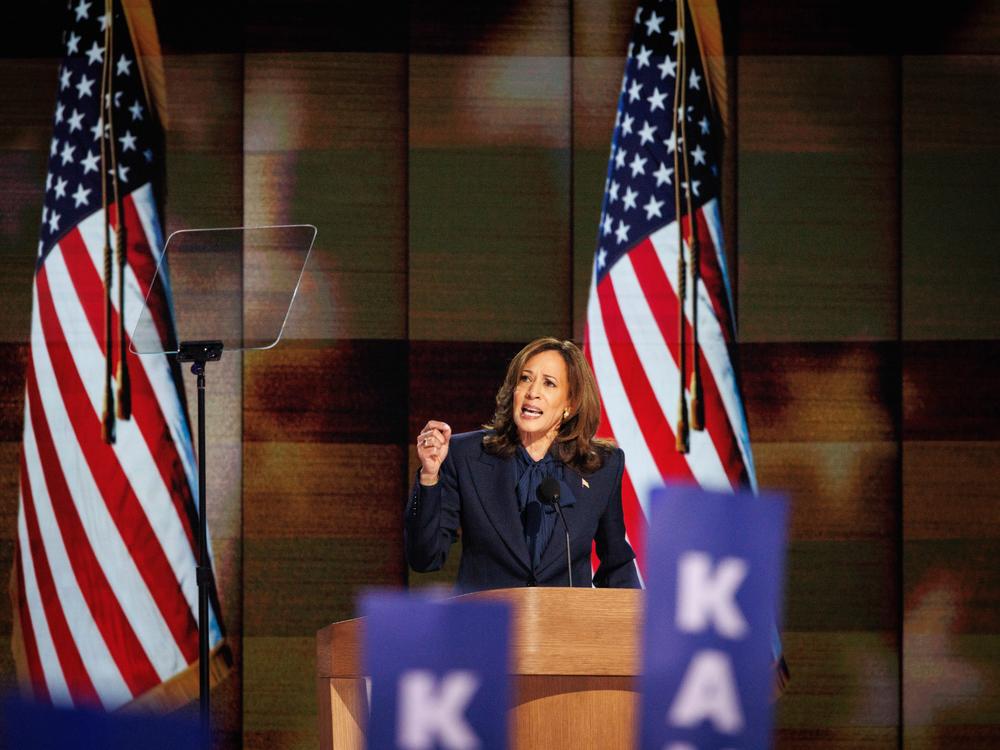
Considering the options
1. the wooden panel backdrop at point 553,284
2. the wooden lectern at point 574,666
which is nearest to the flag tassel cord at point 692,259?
the wooden panel backdrop at point 553,284

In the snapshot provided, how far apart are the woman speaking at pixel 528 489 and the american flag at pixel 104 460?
1.36 meters

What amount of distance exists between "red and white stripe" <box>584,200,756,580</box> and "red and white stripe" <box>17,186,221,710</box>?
4.51 ft

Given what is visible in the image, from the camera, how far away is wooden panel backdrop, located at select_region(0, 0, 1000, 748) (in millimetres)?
3418

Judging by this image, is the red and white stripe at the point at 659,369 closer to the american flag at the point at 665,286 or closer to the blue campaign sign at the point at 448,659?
the american flag at the point at 665,286

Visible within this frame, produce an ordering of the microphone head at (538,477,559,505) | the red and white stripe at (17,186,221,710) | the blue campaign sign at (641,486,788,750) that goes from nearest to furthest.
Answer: the blue campaign sign at (641,486,788,750) → the microphone head at (538,477,559,505) → the red and white stripe at (17,186,221,710)

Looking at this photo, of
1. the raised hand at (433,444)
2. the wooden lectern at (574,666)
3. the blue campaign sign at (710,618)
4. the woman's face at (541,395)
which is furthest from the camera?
the woman's face at (541,395)

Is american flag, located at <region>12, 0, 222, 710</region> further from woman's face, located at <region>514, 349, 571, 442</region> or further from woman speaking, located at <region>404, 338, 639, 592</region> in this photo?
woman's face, located at <region>514, 349, 571, 442</region>

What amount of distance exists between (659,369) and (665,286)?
27 cm

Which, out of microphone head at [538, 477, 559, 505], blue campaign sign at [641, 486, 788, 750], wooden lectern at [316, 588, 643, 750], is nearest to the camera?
blue campaign sign at [641, 486, 788, 750]

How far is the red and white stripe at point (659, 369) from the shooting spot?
3.40 metres

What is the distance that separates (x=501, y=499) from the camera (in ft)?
7.52

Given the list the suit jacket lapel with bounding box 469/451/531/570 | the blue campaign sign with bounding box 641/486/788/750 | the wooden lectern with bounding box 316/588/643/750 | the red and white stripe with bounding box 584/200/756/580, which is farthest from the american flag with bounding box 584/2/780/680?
the blue campaign sign with bounding box 641/486/788/750

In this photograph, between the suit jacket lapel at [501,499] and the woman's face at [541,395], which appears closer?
the suit jacket lapel at [501,499]

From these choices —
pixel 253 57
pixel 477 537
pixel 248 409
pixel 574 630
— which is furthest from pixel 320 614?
pixel 574 630
